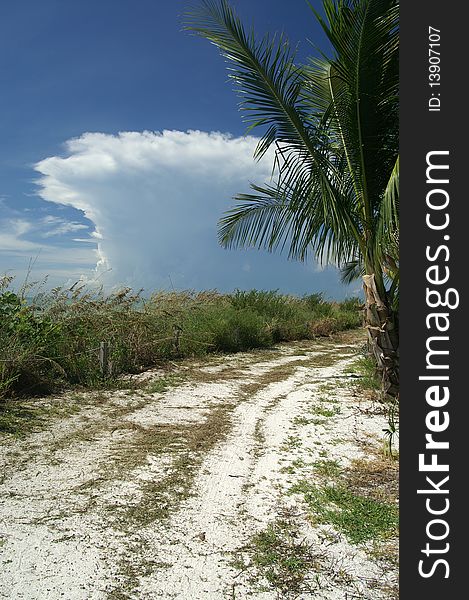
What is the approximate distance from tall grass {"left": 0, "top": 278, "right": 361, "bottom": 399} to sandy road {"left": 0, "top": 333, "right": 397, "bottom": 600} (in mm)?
735

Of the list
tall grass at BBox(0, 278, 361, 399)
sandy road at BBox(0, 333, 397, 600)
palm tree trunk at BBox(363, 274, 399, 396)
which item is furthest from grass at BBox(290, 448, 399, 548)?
tall grass at BBox(0, 278, 361, 399)

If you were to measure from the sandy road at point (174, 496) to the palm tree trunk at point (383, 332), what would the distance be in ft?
1.58

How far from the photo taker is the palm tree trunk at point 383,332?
6832 millimetres

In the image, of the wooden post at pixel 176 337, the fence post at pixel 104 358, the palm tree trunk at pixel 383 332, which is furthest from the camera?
the wooden post at pixel 176 337

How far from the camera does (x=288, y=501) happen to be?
3.81 m

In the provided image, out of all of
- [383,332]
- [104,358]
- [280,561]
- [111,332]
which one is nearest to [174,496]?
[280,561]

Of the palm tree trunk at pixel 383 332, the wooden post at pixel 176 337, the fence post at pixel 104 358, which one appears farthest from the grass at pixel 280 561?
the wooden post at pixel 176 337

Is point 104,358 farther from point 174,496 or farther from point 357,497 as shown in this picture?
point 357,497

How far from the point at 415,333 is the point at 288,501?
225 cm

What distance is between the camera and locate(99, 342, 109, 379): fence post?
790 cm

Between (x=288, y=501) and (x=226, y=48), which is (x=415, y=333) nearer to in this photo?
(x=288, y=501)

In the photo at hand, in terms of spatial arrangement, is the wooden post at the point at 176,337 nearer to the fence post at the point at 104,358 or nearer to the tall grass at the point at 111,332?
the tall grass at the point at 111,332

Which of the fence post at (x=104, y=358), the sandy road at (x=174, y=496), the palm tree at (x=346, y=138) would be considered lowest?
the sandy road at (x=174, y=496)

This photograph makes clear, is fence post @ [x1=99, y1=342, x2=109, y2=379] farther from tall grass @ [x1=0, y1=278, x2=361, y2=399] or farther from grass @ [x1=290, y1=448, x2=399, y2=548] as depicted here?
grass @ [x1=290, y1=448, x2=399, y2=548]
